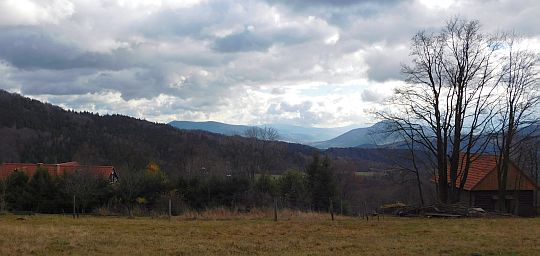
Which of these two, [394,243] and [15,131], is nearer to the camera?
[394,243]

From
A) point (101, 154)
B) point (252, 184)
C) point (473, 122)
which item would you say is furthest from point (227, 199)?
point (101, 154)

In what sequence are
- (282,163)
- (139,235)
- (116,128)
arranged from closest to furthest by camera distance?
1. (139,235)
2. (282,163)
3. (116,128)

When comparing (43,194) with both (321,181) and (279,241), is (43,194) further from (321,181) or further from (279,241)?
(279,241)

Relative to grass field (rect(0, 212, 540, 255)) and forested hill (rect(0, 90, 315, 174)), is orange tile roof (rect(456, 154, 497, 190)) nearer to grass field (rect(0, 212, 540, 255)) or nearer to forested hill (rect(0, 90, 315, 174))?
grass field (rect(0, 212, 540, 255))

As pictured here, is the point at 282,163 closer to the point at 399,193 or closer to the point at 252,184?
the point at 399,193

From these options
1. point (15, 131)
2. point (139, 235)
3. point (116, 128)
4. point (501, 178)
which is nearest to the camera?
point (139, 235)

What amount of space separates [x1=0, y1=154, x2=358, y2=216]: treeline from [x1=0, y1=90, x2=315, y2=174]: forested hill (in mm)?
39913

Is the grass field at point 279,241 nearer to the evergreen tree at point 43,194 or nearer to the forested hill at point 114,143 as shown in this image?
the evergreen tree at point 43,194

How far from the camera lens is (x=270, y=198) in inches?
1575

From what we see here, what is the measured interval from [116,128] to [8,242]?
360 feet

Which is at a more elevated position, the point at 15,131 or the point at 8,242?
the point at 15,131

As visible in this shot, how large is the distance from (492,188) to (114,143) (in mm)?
77813

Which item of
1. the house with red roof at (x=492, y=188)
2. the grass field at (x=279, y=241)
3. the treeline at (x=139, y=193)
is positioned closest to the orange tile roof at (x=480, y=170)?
the house with red roof at (x=492, y=188)

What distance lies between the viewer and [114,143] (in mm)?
102062
